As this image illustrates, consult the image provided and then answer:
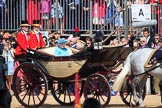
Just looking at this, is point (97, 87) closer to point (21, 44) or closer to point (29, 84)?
point (29, 84)

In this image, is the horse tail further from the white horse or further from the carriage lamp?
the carriage lamp

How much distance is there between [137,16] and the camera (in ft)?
58.5

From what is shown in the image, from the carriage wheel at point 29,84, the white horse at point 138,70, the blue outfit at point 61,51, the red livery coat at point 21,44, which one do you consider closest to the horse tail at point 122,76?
the white horse at point 138,70

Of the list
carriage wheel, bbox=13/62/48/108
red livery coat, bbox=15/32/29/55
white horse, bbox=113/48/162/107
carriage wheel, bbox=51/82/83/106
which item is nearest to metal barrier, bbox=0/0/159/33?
red livery coat, bbox=15/32/29/55

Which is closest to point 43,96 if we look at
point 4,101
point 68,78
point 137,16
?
point 68,78

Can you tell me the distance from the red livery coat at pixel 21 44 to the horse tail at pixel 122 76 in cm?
271

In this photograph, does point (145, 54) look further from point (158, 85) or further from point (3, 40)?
point (3, 40)

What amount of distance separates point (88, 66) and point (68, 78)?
1.77 ft

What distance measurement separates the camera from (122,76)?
13969 millimetres

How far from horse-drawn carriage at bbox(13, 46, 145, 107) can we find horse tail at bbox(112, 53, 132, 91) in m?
0.16

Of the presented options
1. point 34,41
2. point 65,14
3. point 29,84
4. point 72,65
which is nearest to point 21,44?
point 34,41

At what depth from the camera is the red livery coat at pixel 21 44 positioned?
15500 mm

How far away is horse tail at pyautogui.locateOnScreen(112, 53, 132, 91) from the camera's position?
547 inches

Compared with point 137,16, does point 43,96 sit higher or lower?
lower
